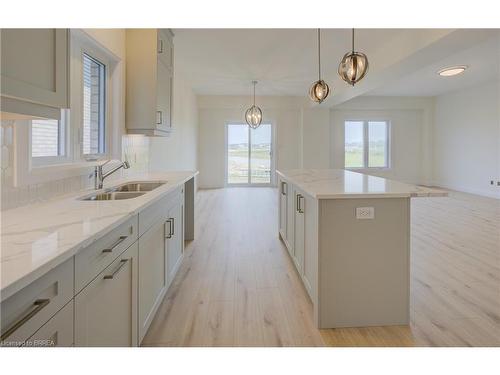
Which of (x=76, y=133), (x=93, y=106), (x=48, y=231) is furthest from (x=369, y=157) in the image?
(x=48, y=231)

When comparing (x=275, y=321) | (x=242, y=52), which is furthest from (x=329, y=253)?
(x=242, y=52)

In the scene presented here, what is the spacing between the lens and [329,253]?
2.21 meters

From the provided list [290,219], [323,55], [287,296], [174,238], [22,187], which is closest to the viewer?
[22,187]

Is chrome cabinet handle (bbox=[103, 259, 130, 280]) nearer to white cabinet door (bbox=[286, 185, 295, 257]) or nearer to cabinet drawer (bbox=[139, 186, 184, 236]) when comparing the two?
cabinet drawer (bbox=[139, 186, 184, 236])

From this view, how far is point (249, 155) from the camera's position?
405 inches

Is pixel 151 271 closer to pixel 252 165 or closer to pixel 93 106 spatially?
pixel 93 106

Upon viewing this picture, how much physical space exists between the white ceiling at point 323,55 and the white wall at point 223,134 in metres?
1.67

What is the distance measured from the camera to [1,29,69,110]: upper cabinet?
1.16 meters

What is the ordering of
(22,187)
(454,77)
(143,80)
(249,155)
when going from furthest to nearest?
(249,155)
(454,77)
(143,80)
(22,187)

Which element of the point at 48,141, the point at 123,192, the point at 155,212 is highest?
the point at 48,141

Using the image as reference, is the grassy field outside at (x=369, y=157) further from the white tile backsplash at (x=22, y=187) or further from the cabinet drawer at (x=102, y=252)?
the cabinet drawer at (x=102, y=252)

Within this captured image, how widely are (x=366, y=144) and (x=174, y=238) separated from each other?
353 inches
